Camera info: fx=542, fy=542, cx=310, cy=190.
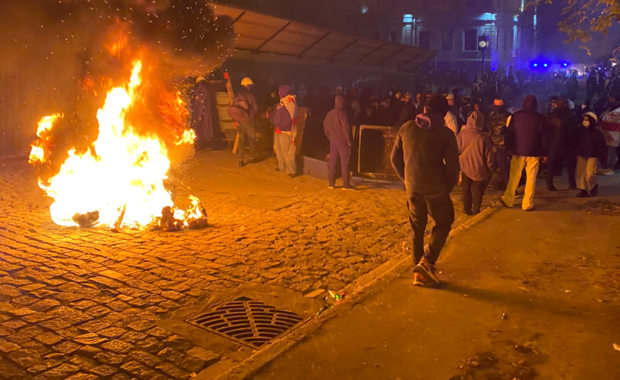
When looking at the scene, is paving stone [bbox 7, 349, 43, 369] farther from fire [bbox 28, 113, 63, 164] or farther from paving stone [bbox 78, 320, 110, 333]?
fire [bbox 28, 113, 63, 164]

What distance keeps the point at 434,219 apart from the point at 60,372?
11.8 ft

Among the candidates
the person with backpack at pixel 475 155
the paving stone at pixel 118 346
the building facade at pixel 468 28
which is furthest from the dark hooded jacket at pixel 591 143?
the building facade at pixel 468 28

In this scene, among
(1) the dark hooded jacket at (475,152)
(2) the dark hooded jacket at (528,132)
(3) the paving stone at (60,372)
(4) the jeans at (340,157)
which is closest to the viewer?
(3) the paving stone at (60,372)

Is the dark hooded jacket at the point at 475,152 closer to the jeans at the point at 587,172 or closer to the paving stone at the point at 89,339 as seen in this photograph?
the jeans at the point at 587,172

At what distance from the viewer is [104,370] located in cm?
385

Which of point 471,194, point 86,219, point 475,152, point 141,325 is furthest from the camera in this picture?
point 471,194

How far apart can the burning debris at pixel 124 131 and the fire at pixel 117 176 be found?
0.01 metres

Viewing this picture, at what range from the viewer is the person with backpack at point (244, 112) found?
12.5 metres

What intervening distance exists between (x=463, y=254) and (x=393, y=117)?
28.8 feet

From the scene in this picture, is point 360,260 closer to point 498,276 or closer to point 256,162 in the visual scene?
point 498,276

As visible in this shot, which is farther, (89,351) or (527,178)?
(527,178)

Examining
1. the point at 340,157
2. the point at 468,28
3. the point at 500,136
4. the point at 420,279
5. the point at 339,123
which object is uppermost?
the point at 468,28

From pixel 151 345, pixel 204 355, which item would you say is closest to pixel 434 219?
pixel 204 355

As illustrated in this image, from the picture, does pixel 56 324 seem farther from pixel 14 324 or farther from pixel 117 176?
pixel 117 176
